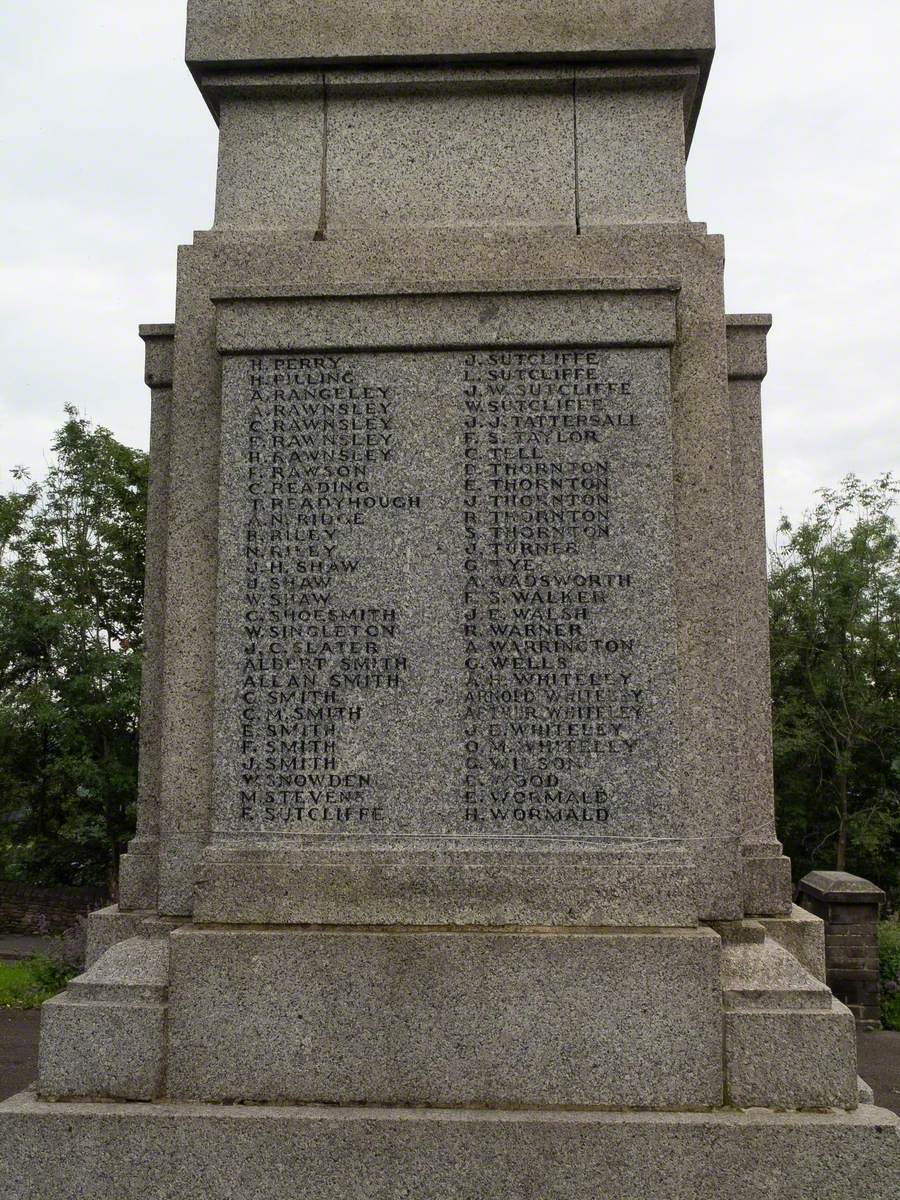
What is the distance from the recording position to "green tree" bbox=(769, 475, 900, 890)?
18484 millimetres

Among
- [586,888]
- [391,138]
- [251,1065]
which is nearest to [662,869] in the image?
[586,888]

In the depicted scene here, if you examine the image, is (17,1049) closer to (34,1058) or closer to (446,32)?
(34,1058)

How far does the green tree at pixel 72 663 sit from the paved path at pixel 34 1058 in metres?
7.41

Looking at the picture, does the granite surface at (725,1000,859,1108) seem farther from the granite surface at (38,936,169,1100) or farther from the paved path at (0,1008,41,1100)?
the paved path at (0,1008,41,1100)

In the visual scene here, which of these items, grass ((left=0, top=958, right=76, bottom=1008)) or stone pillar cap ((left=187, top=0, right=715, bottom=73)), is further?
grass ((left=0, top=958, right=76, bottom=1008))

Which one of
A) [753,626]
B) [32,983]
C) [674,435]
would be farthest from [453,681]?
[32,983]

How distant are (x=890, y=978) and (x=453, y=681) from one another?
8059mm

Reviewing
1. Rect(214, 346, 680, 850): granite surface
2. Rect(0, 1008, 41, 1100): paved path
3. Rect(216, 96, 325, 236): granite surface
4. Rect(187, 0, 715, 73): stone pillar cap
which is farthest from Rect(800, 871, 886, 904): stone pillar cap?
Rect(216, 96, 325, 236): granite surface

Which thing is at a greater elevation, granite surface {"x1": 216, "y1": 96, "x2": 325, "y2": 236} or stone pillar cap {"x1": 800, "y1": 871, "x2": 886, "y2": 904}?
granite surface {"x1": 216, "y1": 96, "x2": 325, "y2": 236}

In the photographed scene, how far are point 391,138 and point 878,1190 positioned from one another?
16.2 feet

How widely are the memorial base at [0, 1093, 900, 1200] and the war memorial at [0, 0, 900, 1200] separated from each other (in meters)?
0.01

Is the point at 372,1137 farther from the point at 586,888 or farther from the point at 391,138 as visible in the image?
the point at 391,138

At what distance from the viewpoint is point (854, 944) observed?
10219mm

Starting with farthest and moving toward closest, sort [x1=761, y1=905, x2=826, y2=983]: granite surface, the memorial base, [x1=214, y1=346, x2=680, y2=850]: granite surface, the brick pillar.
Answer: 1. the brick pillar
2. [x1=761, y1=905, x2=826, y2=983]: granite surface
3. [x1=214, y1=346, x2=680, y2=850]: granite surface
4. the memorial base
